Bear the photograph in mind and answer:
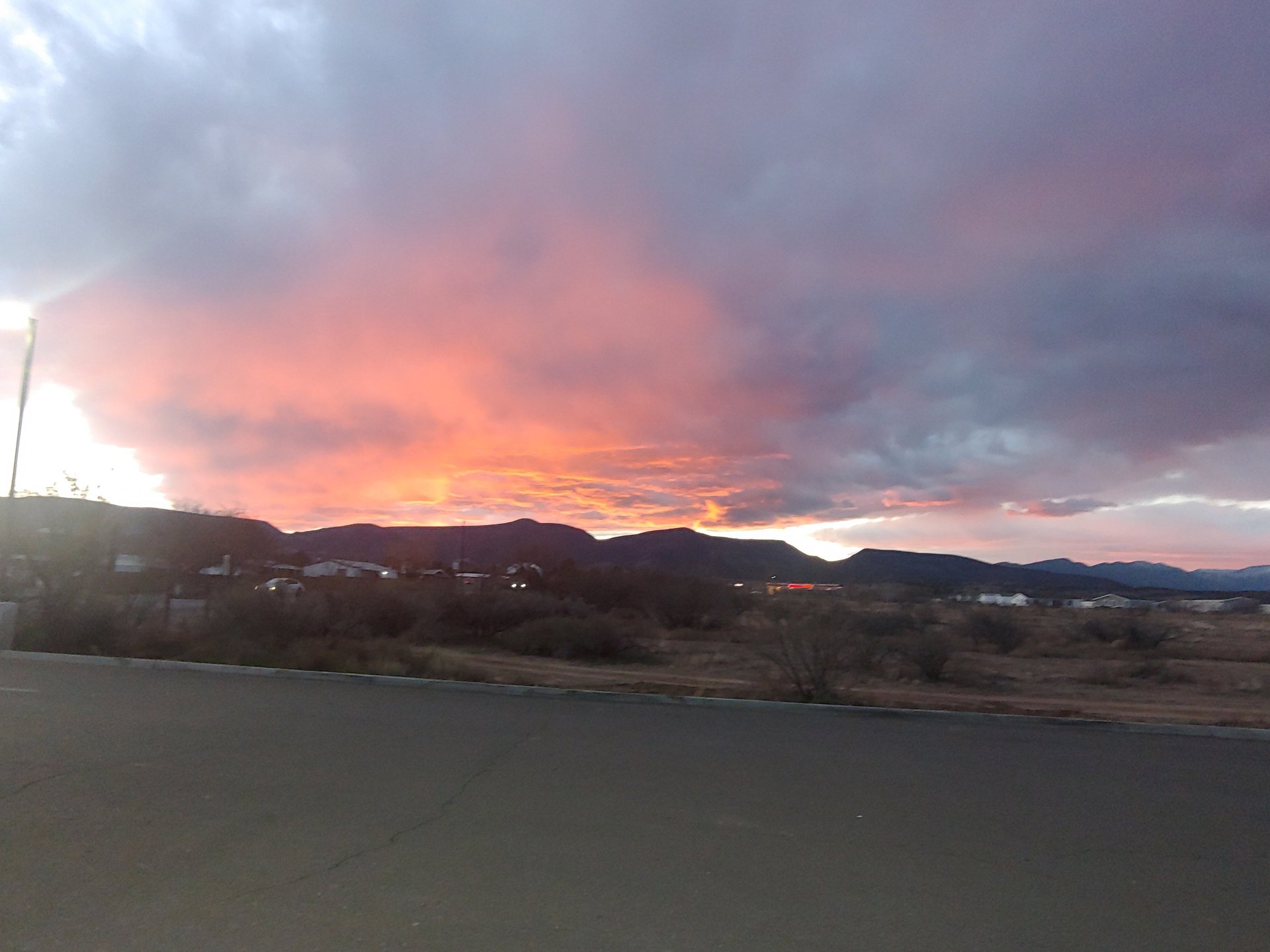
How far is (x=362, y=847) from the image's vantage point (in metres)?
6.59

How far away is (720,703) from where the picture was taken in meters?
13.8

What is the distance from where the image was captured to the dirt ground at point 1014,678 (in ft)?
60.5

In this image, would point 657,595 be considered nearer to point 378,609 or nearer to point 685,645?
point 685,645

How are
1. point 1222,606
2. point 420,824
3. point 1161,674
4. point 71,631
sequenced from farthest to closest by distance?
point 1222,606
point 1161,674
point 71,631
point 420,824

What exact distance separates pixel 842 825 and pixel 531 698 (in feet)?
23.6

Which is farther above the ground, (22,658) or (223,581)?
(223,581)

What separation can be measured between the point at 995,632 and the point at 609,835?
33.9 metres

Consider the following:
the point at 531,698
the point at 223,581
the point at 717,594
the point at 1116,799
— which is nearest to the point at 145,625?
the point at 223,581

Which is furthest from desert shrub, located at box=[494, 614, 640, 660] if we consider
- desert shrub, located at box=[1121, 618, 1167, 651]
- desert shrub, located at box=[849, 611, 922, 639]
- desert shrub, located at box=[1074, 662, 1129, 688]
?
desert shrub, located at box=[1121, 618, 1167, 651]

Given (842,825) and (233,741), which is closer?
(842,825)

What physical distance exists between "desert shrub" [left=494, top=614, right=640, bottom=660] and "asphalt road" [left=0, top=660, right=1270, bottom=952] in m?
19.4

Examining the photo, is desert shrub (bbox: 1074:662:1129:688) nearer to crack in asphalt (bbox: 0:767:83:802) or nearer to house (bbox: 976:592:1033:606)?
crack in asphalt (bbox: 0:767:83:802)

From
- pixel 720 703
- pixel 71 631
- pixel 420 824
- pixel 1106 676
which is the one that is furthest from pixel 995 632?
pixel 420 824

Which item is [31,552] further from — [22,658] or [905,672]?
[905,672]
